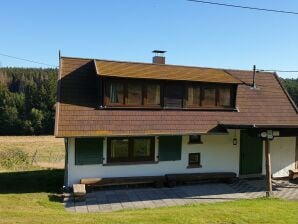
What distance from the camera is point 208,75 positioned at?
18.2 meters

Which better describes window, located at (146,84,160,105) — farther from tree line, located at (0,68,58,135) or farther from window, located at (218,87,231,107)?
tree line, located at (0,68,58,135)

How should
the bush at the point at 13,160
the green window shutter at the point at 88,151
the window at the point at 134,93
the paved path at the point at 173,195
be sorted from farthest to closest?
the bush at the point at 13,160 → the window at the point at 134,93 → the green window shutter at the point at 88,151 → the paved path at the point at 173,195

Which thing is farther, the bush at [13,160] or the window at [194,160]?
the bush at [13,160]

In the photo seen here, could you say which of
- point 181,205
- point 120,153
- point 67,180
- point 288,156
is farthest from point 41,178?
point 288,156

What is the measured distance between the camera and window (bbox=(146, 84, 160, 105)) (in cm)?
1662

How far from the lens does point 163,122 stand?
52.5ft

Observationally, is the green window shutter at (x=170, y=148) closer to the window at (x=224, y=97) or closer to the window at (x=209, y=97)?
the window at (x=209, y=97)

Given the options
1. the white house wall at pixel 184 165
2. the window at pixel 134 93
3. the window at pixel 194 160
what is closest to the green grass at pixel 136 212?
the white house wall at pixel 184 165

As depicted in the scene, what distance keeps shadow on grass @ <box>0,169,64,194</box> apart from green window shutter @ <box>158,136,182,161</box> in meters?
4.57

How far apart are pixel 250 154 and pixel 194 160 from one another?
2920 mm

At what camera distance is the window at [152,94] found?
16625 mm

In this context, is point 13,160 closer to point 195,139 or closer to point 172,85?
point 172,85

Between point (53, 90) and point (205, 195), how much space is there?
229 feet

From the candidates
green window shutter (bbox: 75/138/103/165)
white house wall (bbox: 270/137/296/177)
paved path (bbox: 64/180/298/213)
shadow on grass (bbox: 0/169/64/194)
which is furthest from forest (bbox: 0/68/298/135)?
paved path (bbox: 64/180/298/213)
